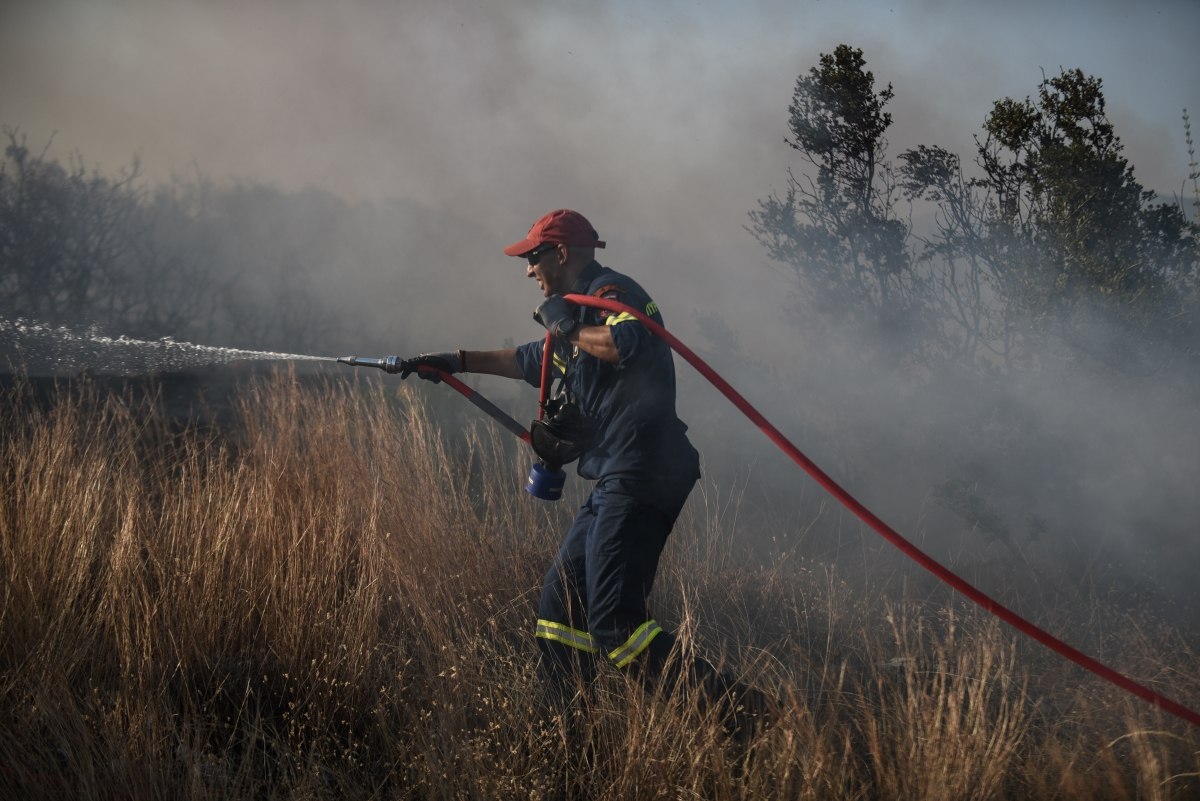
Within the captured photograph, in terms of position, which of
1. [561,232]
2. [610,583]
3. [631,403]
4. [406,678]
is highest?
[561,232]

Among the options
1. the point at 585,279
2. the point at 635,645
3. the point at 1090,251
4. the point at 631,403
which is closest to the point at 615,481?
the point at 631,403

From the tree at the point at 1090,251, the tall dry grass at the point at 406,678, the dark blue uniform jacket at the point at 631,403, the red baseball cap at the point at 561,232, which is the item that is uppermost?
the tree at the point at 1090,251

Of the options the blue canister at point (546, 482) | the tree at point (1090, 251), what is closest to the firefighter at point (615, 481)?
the blue canister at point (546, 482)

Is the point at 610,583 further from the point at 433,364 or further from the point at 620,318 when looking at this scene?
the point at 433,364

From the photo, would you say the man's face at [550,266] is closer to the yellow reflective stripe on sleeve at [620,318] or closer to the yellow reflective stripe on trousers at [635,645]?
the yellow reflective stripe on sleeve at [620,318]

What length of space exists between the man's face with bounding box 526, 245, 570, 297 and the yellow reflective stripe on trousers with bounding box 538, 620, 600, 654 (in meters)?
1.21

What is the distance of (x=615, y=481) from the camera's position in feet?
7.23

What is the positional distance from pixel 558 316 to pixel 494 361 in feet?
2.21

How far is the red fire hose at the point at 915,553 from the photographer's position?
5.94 ft

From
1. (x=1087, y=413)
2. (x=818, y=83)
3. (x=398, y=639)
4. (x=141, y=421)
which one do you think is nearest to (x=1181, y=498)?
(x=1087, y=413)

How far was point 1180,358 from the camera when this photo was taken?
17.6 ft

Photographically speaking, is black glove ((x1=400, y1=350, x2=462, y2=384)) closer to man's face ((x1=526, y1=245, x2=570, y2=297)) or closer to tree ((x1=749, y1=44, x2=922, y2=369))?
man's face ((x1=526, y1=245, x2=570, y2=297))

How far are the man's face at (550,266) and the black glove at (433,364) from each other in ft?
1.71

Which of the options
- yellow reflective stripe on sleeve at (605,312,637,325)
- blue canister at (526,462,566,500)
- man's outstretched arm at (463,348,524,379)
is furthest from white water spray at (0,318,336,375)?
yellow reflective stripe on sleeve at (605,312,637,325)
